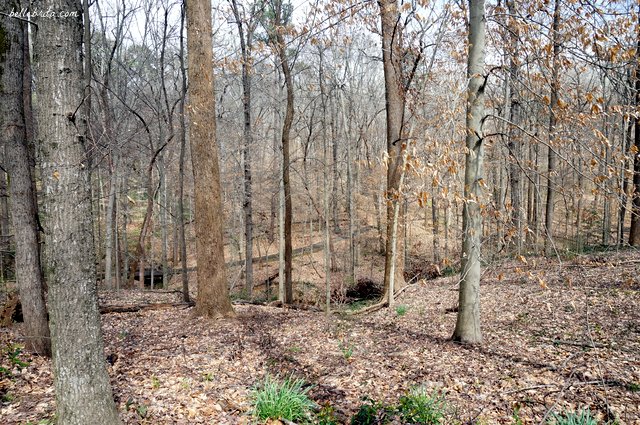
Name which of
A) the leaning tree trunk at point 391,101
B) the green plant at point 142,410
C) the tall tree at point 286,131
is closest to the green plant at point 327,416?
the green plant at point 142,410

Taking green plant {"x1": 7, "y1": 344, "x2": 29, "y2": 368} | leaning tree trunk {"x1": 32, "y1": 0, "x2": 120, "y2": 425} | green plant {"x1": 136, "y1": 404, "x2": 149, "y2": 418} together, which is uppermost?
leaning tree trunk {"x1": 32, "y1": 0, "x2": 120, "y2": 425}

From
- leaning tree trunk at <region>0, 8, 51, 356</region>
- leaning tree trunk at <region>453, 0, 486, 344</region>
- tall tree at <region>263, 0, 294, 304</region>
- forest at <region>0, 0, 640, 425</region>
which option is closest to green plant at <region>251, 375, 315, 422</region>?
forest at <region>0, 0, 640, 425</region>

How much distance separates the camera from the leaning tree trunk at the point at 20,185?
15.1 ft

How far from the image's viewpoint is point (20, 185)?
15.2 feet

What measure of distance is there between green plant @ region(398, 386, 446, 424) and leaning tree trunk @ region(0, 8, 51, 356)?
417 cm

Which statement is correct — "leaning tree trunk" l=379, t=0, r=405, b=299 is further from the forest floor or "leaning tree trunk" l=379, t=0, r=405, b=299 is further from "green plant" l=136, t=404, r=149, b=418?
"green plant" l=136, t=404, r=149, b=418

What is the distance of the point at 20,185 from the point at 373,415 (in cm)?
461

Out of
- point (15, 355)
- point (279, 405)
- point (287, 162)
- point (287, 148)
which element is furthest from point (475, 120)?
point (287, 148)

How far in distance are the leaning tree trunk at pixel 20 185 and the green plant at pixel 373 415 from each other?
3.76 m

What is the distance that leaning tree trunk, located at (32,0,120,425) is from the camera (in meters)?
2.64

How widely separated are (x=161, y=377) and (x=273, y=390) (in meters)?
1.54

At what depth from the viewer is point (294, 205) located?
3000 cm

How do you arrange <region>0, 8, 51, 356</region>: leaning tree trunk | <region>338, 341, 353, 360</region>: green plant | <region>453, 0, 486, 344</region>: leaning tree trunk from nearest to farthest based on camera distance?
1. <region>0, 8, 51, 356</region>: leaning tree trunk
2. <region>453, 0, 486, 344</region>: leaning tree trunk
3. <region>338, 341, 353, 360</region>: green plant

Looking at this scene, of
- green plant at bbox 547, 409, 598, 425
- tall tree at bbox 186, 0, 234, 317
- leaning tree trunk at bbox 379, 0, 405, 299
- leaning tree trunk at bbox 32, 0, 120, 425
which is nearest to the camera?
leaning tree trunk at bbox 32, 0, 120, 425
